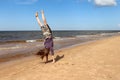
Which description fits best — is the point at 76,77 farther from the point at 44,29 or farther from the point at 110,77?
the point at 44,29

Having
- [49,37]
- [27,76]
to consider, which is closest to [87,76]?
[27,76]

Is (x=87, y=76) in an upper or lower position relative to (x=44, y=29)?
lower

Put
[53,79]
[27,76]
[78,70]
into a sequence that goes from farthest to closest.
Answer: [78,70], [27,76], [53,79]

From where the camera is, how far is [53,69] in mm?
8109

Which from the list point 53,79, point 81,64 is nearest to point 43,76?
point 53,79

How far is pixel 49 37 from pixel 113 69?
302cm

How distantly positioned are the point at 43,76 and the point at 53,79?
1.66ft

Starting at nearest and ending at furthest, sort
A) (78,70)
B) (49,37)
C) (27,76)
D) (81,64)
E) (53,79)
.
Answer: (53,79) < (27,76) < (78,70) < (81,64) < (49,37)

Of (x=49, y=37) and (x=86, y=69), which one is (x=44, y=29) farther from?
(x=86, y=69)

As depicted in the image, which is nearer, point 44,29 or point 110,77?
point 110,77

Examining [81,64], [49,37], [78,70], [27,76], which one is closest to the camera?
[27,76]

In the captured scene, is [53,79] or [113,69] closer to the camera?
[53,79]

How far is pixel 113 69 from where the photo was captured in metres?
7.87

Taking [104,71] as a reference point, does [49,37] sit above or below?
above
